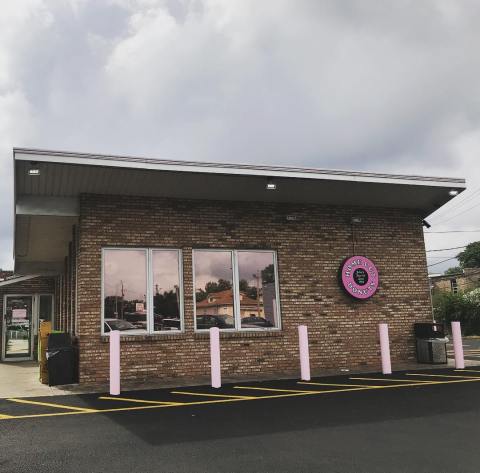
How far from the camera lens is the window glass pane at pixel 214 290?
12.4 metres

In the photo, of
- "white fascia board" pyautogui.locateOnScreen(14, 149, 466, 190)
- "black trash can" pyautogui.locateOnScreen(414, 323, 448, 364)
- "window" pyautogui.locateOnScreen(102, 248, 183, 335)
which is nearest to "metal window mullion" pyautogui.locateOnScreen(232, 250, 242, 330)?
"window" pyautogui.locateOnScreen(102, 248, 183, 335)

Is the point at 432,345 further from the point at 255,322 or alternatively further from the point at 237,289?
the point at 237,289

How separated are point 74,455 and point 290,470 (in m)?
2.19

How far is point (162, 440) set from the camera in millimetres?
5992

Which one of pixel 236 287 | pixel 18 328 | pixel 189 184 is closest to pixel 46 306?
pixel 18 328

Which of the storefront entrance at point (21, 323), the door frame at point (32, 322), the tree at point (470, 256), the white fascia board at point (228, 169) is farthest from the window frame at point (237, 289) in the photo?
the tree at point (470, 256)

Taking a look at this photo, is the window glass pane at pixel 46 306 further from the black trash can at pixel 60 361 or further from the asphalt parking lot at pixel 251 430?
the asphalt parking lot at pixel 251 430

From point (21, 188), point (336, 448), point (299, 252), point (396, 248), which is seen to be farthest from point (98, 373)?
point (396, 248)

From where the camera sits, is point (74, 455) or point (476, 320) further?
point (476, 320)

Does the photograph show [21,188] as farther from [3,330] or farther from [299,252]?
[3,330]

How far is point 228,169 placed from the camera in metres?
11.3

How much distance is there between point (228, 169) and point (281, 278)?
324 centimetres

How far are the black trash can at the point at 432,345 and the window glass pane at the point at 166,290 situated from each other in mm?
6219

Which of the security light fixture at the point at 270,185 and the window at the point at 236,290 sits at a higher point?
the security light fixture at the point at 270,185
